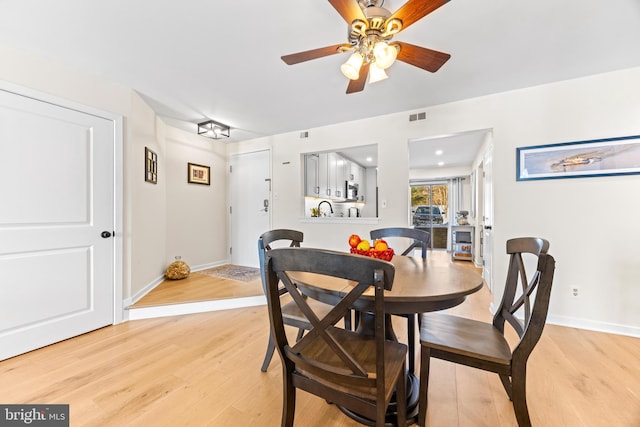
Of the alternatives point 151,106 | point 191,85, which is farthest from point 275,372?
point 151,106

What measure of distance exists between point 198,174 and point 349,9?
12.5 ft

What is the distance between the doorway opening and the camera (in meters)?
7.32

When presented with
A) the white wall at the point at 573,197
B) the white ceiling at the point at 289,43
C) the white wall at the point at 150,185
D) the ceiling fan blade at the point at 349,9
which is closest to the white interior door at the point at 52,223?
the white wall at the point at 150,185

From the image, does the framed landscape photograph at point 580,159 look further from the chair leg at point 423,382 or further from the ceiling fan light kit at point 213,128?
the ceiling fan light kit at point 213,128

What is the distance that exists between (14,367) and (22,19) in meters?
2.46

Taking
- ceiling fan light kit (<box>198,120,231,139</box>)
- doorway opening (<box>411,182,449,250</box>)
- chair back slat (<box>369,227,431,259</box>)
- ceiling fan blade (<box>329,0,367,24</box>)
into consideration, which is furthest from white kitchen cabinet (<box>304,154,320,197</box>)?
doorway opening (<box>411,182,449,250</box>)

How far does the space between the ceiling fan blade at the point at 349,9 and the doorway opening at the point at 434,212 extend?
6634mm

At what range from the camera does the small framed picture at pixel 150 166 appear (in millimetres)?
3143

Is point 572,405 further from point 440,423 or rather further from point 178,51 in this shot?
point 178,51

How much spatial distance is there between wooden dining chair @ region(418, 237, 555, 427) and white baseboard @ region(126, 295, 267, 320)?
86.0 inches

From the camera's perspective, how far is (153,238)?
11.2 ft

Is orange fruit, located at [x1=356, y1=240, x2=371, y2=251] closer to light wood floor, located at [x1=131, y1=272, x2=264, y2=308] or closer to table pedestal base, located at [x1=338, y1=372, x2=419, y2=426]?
table pedestal base, located at [x1=338, y1=372, x2=419, y2=426]

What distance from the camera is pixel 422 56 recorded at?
62.2 inches

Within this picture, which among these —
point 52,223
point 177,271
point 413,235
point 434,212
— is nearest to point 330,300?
point 413,235
